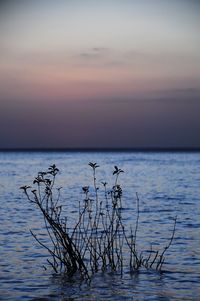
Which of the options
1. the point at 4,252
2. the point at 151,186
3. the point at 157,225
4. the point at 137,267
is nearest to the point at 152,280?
the point at 137,267

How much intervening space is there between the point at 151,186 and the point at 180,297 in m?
23.8

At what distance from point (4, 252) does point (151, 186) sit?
21.0 meters

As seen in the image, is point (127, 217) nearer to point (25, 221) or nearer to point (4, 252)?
point (25, 221)

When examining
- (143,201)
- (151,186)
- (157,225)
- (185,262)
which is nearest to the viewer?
(185,262)

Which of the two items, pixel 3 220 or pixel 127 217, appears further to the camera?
pixel 127 217

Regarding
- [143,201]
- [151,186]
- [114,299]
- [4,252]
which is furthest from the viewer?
[151,186]

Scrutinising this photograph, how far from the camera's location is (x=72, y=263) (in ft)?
28.5

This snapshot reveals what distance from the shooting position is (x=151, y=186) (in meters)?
31.6

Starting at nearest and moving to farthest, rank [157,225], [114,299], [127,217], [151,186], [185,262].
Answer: [114,299] < [185,262] < [157,225] < [127,217] < [151,186]

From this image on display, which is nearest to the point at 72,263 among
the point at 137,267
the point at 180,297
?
the point at 137,267

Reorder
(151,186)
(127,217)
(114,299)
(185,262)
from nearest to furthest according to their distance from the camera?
(114,299)
(185,262)
(127,217)
(151,186)

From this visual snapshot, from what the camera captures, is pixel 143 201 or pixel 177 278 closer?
pixel 177 278

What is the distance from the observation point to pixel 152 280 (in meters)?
8.79

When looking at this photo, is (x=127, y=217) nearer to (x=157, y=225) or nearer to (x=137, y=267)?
(x=157, y=225)
